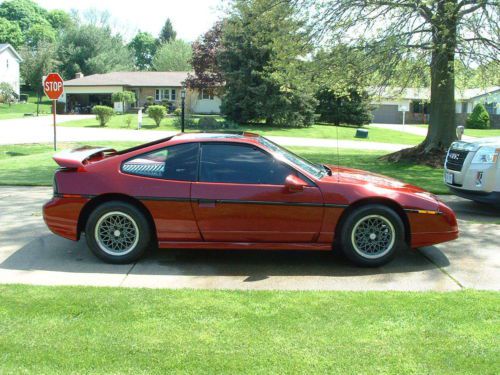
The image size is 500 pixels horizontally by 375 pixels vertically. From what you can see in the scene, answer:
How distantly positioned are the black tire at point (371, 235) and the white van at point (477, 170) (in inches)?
128

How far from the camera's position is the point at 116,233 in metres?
5.75

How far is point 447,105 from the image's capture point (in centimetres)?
1588

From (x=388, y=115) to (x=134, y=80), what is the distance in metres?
29.0

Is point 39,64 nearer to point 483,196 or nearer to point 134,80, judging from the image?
point 134,80

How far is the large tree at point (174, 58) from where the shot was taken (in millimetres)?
77438

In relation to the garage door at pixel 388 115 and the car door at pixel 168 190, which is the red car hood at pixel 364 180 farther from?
the garage door at pixel 388 115

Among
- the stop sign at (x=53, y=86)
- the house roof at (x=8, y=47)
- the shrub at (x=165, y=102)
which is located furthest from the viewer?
the house roof at (x=8, y=47)

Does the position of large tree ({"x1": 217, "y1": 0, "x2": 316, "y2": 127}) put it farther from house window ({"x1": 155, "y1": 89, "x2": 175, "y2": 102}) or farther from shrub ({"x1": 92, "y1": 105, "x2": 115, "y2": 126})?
house window ({"x1": 155, "y1": 89, "x2": 175, "y2": 102})

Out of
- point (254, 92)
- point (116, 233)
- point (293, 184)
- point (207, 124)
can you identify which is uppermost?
point (254, 92)

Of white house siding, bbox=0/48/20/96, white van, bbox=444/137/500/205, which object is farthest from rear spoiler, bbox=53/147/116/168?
white house siding, bbox=0/48/20/96

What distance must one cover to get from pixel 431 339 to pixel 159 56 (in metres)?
80.5

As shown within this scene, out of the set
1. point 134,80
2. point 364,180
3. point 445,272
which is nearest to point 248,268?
point 364,180

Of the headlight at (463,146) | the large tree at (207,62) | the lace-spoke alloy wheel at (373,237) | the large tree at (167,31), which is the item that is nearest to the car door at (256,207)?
the lace-spoke alloy wheel at (373,237)

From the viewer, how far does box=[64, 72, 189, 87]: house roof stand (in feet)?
188
